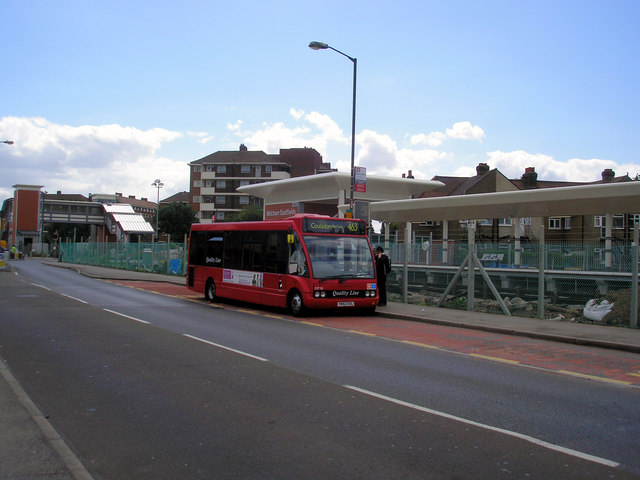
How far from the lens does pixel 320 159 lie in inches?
4070

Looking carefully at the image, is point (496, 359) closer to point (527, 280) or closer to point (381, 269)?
point (527, 280)

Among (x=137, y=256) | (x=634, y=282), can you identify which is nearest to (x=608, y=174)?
(x=137, y=256)

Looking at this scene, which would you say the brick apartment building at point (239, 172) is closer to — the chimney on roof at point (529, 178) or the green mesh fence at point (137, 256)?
the green mesh fence at point (137, 256)

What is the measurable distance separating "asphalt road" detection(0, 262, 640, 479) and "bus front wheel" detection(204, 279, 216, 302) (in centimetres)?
883

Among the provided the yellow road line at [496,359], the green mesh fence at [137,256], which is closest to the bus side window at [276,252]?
the yellow road line at [496,359]

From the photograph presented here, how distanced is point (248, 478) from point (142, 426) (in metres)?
1.73

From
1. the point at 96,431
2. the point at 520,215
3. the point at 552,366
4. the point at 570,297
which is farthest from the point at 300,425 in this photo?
the point at 520,215

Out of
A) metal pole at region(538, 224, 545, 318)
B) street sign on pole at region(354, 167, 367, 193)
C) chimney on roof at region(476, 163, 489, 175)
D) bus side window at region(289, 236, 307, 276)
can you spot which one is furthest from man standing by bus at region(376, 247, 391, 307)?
chimney on roof at region(476, 163, 489, 175)

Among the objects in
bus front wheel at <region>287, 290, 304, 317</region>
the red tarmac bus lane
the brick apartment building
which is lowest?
the red tarmac bus lane

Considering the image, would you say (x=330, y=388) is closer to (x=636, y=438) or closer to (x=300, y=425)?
(x=300, y=425)

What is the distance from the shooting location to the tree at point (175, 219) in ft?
299

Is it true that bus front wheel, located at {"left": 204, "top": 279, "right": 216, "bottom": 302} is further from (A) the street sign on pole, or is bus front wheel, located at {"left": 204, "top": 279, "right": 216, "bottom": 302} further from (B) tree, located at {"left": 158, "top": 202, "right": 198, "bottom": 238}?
(B) tree, located at {"left": 158, "top": 202, "right": 198, "bottom": 238}

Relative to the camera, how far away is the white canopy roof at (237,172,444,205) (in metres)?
34.0

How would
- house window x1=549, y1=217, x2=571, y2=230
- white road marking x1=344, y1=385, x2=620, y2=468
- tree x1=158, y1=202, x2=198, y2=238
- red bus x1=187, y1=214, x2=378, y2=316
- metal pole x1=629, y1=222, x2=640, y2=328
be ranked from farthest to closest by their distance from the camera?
tree x1=158, y1=202, x2=198, y2=238 → house window x1=549, y1=217, x2=571, y2=230 → red bus x1=187, y1=214, x2=378, y2=316 → metal pole x1=629, y1=222, x2=640, y2=328 → white road marking x1=344, y1=385, x2=620, y2=468
